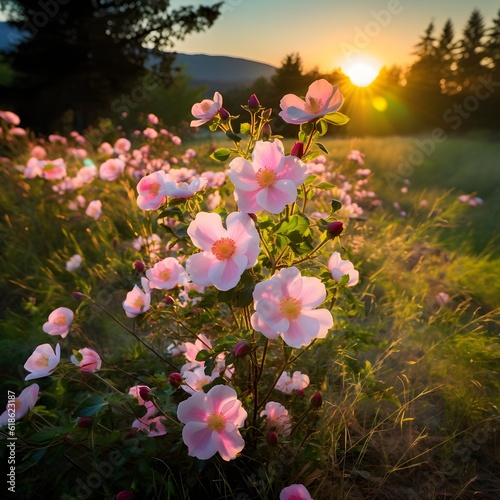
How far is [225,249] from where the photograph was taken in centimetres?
90

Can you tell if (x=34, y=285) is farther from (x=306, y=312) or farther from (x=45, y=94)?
(x=45, y=94)

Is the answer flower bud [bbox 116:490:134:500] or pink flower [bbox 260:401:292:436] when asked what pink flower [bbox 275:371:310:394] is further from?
flower bud [bbox 116:490:134:500]

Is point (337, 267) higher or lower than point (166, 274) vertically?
higher

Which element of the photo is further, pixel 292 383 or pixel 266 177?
pixel 292 383

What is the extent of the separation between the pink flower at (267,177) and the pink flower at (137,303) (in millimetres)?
506

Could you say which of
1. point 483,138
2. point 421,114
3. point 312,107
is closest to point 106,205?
point 312,107

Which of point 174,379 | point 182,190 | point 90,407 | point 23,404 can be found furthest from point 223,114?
point 23,404

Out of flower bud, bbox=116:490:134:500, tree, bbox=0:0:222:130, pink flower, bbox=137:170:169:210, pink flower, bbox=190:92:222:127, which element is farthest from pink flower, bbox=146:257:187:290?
tree, bbox=0:0:222:130

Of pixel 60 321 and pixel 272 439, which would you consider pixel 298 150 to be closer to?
pixel 272 439

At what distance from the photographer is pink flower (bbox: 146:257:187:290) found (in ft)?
4.00

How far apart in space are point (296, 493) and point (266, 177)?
792 mm

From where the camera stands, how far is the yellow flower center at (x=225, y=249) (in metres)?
0.90

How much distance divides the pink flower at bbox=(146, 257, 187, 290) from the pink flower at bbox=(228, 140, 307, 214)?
1.40 ft

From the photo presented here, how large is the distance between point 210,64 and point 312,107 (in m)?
93.1
